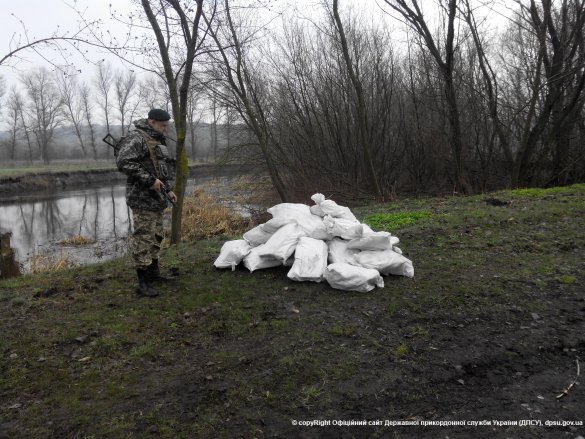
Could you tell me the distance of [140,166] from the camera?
4.15m

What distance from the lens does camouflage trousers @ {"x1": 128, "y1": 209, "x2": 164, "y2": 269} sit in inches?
167

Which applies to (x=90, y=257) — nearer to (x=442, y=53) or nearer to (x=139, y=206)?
(x=139, y=206)

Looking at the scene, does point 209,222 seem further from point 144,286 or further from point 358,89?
point 144,286

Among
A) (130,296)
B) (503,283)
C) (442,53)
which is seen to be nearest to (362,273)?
(503,283)

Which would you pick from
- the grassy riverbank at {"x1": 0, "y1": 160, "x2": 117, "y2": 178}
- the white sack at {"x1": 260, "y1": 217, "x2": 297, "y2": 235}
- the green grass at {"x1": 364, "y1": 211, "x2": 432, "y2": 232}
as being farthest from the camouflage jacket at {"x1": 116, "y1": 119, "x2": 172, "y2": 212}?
the grassy riverbank at {"x1": 0, "y1": 160, "x2": 117, "y2": 178}

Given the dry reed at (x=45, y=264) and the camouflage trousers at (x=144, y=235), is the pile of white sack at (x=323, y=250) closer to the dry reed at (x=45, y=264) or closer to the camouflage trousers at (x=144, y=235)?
the camouflage trousers at (x=144, y=235)

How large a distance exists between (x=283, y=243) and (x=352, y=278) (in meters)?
0.88

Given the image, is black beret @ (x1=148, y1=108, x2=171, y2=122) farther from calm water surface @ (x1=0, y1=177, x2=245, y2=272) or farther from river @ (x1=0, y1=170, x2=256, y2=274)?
calm water surface @ (x1=0, y1=177, x2=245, y2=272)

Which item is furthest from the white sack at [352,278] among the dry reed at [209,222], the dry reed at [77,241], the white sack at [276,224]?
the dry reed at [77,241]

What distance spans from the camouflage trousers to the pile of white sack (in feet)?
2.77

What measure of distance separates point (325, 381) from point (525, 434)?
3.65 ft

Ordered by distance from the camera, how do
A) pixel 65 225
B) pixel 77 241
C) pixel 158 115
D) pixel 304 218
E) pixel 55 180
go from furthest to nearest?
pixel 55 180 → pixel 65 225 → pixel 77 241 → pixel 304 218 → pixel 158 115

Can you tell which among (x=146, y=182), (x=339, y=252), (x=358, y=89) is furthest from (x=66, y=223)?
(x=339, y=252)

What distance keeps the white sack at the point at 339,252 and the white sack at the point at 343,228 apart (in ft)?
0.25
